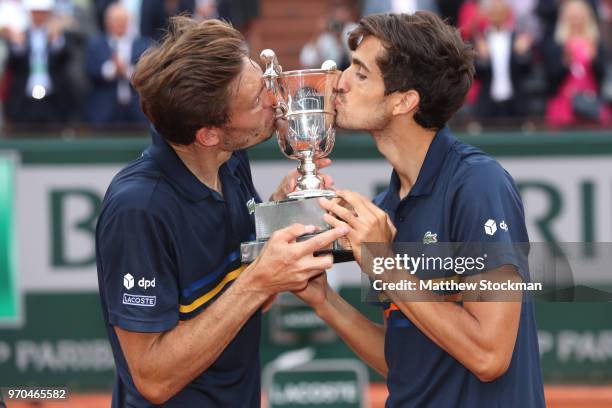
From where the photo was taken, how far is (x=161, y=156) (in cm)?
367

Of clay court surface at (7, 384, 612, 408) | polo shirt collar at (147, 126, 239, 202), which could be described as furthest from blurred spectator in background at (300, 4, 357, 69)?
polo shirt collar at (147, 126, 239, 202)

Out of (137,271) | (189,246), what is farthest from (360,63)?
(137,271)

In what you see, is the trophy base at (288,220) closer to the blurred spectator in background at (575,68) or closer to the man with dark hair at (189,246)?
the man with dark hair at (189,246)

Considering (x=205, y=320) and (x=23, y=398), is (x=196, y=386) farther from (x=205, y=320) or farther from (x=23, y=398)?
(x=23, y=398)

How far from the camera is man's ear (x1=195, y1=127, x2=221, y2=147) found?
3.62 m

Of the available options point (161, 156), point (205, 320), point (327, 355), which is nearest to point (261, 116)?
point (161, 156)

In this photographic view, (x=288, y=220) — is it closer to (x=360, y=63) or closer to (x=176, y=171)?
(x=176, y=171)

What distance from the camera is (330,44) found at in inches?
396

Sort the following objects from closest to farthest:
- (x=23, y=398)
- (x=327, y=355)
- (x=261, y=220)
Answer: (x=261, y=220) → (x=23, y=398) → (x=327, y=355)

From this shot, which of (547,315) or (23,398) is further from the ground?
(23,398)

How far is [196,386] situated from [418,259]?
89 centimetres

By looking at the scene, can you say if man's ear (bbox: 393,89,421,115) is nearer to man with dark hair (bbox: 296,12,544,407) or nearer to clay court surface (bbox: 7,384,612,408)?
man with dark hair (bbox: 296,12,544,407)

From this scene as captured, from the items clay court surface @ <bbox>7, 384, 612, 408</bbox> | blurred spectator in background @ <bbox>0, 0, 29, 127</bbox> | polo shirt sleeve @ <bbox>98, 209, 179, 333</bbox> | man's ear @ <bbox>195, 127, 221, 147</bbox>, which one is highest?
blurred spectator in background @ <bbox>0, 0, 29, 127</bbox>

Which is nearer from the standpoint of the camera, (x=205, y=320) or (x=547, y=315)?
(x=205, y=320)
